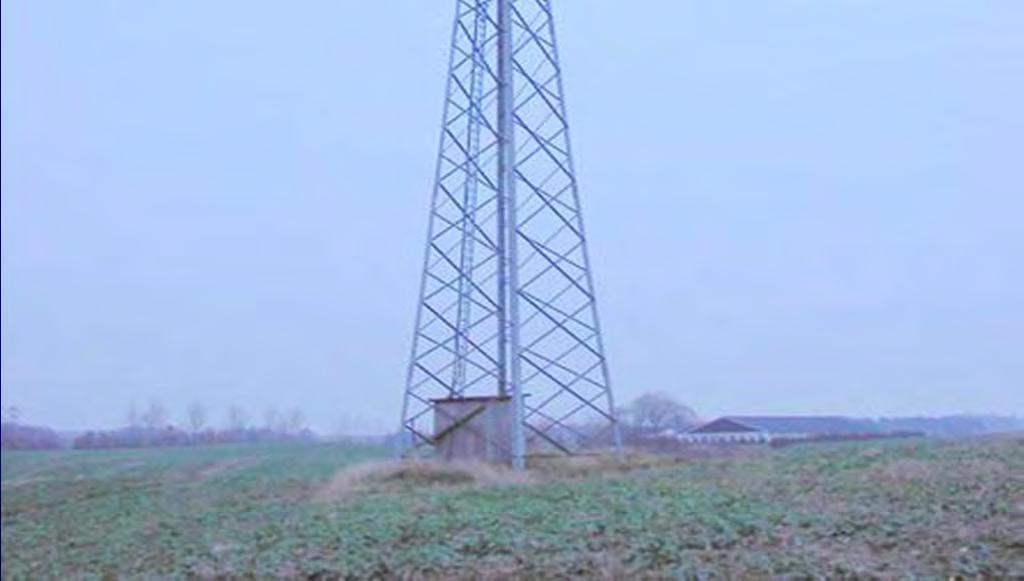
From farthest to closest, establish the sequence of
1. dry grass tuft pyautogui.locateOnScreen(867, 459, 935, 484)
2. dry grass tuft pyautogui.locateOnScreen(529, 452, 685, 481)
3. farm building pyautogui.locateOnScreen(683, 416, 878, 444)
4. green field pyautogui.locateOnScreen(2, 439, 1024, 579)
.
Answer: farm building pyautogui.locateOnScreen(683, 416, 878, 444) → dry grass tuft pyautogui.locateOnScreen(529, 452, 685, 481) → dry grass tuft pyautogui.locateOnScreen(867, 459, 935, 484) → green field pyautogui.locateOnScreen(2, 439, 1024, 579)

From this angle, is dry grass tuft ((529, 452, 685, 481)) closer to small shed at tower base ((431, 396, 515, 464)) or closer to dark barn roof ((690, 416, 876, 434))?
small shed at tower base ((431, 396, 515, 464))

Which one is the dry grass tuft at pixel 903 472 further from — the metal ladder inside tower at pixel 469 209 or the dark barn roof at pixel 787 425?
the dark barn roof at pixel 787 425

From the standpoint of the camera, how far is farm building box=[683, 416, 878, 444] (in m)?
31.6

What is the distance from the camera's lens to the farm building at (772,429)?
31.6 meters

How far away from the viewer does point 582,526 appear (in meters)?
9.05

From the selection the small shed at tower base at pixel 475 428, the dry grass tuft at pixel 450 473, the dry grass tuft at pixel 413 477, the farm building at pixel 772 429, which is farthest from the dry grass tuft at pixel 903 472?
the farm building at pixel 772 429

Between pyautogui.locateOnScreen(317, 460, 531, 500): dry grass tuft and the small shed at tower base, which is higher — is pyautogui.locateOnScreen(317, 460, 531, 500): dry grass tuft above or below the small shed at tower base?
below

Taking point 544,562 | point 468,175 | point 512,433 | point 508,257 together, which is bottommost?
point 544,562

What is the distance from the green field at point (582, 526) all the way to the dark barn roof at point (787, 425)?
1572cm

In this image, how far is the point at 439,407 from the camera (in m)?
17.9

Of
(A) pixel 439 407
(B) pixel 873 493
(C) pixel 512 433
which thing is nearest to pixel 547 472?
(C) pixel 512 433

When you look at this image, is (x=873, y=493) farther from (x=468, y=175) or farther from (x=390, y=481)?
(x=468, y=175)

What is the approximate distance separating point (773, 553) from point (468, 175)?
1181cm

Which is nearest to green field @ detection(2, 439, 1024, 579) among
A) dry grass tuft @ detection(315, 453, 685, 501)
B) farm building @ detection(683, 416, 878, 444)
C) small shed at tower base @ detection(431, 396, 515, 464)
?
dry grass tuft @ detection(315, 453, 685, 501)
